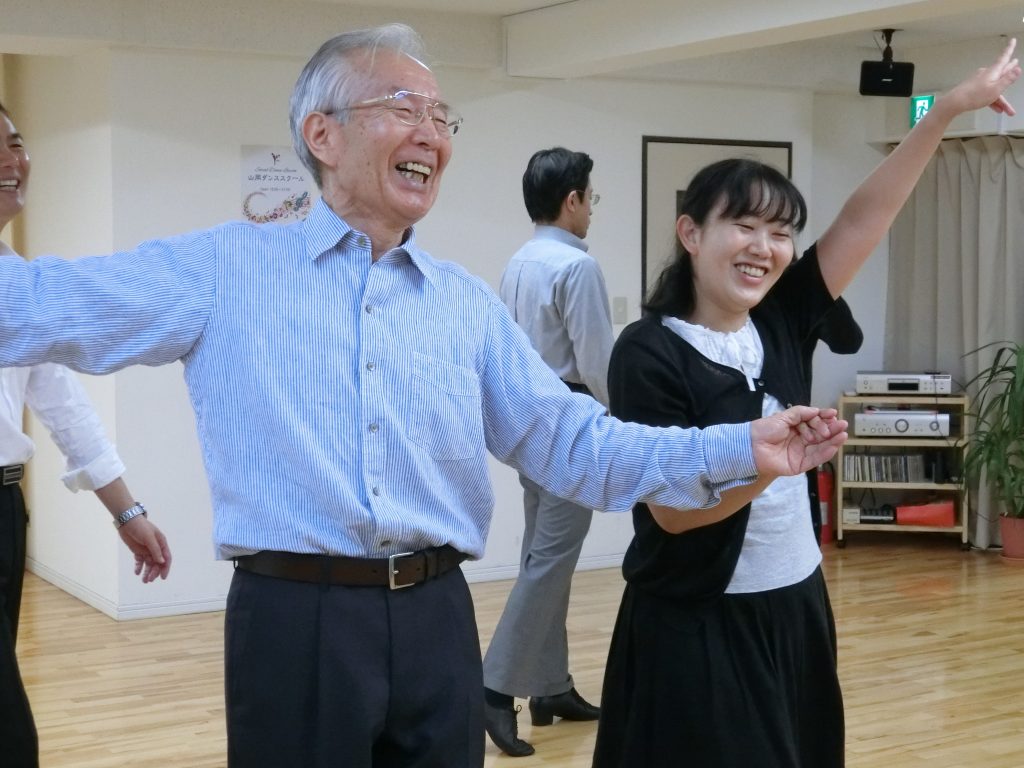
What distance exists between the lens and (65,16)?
17.7 feet

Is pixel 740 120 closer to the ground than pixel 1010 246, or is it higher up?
higher up

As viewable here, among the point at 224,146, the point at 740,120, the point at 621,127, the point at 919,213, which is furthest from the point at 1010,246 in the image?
the point at 224,146

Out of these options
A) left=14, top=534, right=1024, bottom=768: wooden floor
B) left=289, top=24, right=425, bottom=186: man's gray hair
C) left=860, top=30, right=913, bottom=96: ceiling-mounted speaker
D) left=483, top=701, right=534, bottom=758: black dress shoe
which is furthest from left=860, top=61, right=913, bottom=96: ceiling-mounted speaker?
left=289, top=24, right=425, bottom=186: man's gray hair

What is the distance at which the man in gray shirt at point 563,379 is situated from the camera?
4.02 m

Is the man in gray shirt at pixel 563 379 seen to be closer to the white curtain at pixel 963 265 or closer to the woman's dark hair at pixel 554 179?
the woman's dark hair at pixel 554 179

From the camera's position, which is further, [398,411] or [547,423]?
[547,423]

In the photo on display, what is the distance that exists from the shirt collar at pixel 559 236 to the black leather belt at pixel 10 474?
6.55 feet

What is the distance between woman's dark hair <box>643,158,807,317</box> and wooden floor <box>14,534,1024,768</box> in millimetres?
1969

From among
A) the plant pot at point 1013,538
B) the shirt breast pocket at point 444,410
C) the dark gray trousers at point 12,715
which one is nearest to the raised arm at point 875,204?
the shirt breast pocket at point 444,410

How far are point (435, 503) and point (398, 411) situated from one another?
0.14 meters

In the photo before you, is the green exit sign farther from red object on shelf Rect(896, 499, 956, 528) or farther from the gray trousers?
the gray trousers

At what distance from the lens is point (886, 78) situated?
6797 millimetres

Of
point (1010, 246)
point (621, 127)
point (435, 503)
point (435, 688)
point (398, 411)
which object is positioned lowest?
point (435, 688)

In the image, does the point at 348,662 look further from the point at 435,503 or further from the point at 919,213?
the point at 919,213
